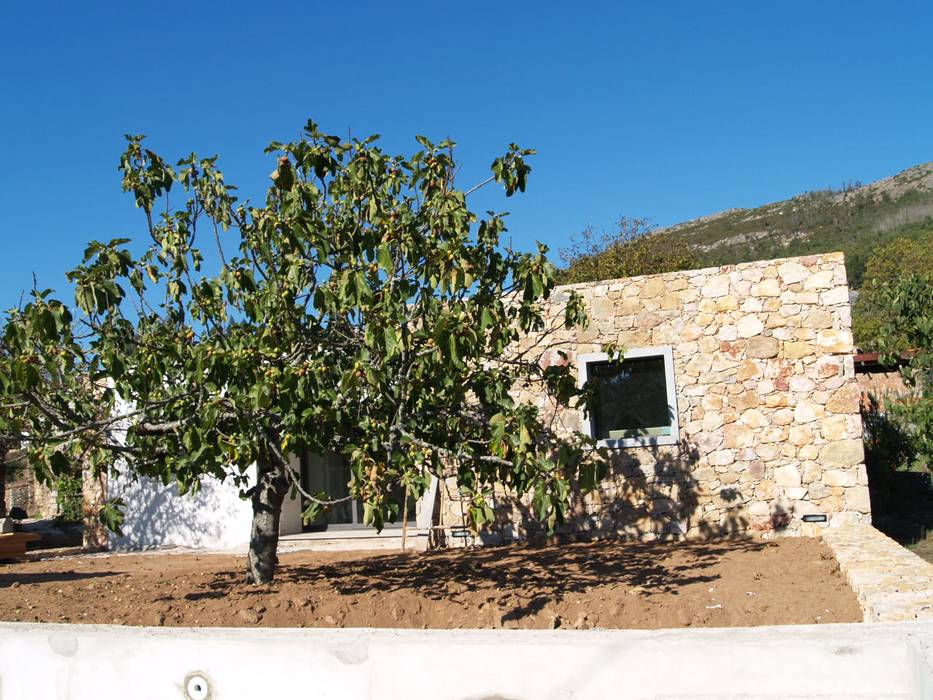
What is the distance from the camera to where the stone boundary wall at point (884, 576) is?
5180 mm

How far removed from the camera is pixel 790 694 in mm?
3613

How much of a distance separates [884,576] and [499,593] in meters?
3.11

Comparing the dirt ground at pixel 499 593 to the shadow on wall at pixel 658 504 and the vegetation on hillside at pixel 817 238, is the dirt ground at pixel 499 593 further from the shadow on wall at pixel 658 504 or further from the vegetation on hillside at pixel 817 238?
the vegetation on hillside at pixel 817 238

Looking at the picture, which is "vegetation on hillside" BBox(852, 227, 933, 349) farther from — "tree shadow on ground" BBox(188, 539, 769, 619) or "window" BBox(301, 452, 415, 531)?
"tree shadow on ground" BBox(188, 539, 769, 619)

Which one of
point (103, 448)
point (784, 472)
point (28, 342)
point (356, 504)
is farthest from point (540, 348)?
point (28, 342)

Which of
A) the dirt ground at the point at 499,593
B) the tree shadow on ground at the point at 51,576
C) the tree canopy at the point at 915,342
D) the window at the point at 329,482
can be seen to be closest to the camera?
the dirt ground at the point at 499,593

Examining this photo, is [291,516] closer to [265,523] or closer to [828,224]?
[265,523]

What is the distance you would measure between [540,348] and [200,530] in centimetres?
694

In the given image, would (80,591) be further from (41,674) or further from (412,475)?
(412,475)

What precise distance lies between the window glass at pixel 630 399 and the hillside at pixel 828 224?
32870mm

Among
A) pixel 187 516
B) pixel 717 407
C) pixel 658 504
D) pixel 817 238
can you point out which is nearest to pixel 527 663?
pixel 658 504

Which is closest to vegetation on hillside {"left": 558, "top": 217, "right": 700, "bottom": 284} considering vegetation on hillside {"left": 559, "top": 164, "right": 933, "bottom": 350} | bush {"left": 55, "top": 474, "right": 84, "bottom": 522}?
vegetation on hillside {"left": 559, "top": 164, "right": 933, "bottom": 350}

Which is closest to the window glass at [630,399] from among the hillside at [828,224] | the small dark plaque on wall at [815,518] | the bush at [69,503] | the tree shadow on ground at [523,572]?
the tree shadow on ground at [523,572]

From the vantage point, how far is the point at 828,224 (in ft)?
Answer: 175
